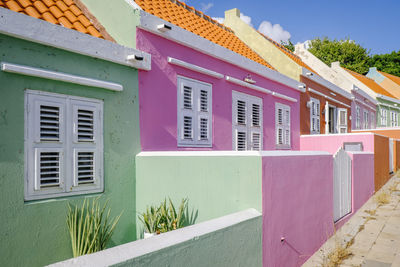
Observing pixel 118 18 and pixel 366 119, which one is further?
pixel 366 119

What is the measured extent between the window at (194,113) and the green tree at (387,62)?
37521mm

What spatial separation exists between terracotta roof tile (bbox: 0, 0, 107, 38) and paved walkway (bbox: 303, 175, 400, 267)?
17.6 feet

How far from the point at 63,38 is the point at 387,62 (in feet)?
141

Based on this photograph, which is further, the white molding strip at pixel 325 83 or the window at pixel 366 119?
the window at pixel 366 119

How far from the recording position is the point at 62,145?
4387mm

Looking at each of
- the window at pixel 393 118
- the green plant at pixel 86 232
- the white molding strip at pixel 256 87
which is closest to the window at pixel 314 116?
the white molding strip at pixel 256 87

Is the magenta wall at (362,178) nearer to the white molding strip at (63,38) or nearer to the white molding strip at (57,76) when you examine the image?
the white molding strip at (63,38)

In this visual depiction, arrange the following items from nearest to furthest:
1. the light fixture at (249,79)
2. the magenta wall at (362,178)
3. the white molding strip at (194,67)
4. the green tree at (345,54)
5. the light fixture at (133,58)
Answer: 1. the light fixture at (133,58)
2. the white molding strip at (194,67)
3. the magenta wall at (362,178)
4. the light fixture at (249,79)
5. the green tree at (345,54)

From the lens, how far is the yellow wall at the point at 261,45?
11.6 meters

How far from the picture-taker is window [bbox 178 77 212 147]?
253 inches

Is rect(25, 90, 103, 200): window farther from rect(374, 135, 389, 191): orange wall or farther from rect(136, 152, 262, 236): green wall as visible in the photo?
rect(374, 135, 389, 191): orange wall

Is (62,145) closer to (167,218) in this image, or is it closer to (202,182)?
(167,218)

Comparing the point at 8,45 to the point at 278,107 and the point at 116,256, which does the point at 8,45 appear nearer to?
the point at 116,256

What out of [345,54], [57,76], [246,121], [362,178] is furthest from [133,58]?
[345,54]
